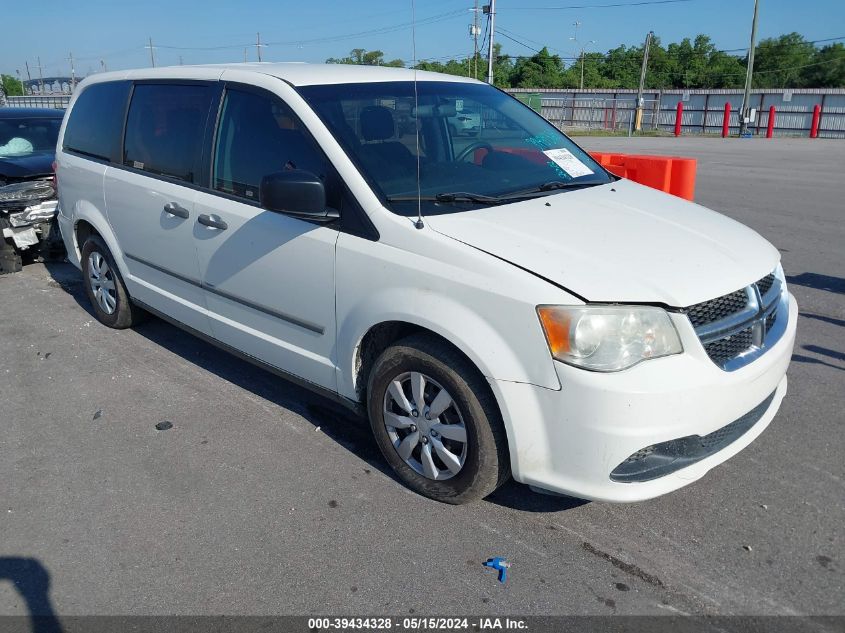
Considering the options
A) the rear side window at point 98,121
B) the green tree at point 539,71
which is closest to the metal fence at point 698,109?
the green tree at point 539,71

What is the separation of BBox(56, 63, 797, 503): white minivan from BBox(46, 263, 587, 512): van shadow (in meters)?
0.31

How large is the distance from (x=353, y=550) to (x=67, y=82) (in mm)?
68691

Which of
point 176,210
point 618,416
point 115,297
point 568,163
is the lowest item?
point 115,297

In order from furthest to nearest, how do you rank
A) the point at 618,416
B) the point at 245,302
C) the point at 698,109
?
the point at 698,109 < the point at 245,302 < the point at 618,416

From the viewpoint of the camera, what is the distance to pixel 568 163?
13.9ft

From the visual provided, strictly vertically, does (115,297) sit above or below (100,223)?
below

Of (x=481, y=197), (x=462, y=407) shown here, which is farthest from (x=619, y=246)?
(x=462, y=407)

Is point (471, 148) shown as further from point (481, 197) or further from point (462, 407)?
point (462, 407)

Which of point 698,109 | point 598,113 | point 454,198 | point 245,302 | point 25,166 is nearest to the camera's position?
point 454,198

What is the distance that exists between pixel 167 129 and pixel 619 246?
3.01 m

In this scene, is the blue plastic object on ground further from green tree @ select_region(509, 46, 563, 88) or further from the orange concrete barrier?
green tree @ select_region(509, 46, 563, 88)

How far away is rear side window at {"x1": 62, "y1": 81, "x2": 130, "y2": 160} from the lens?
5176mm

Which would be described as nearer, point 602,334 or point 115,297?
point 602,334

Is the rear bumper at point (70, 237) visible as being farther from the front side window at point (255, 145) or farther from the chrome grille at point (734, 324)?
the chrome grille at point (734, 324)
